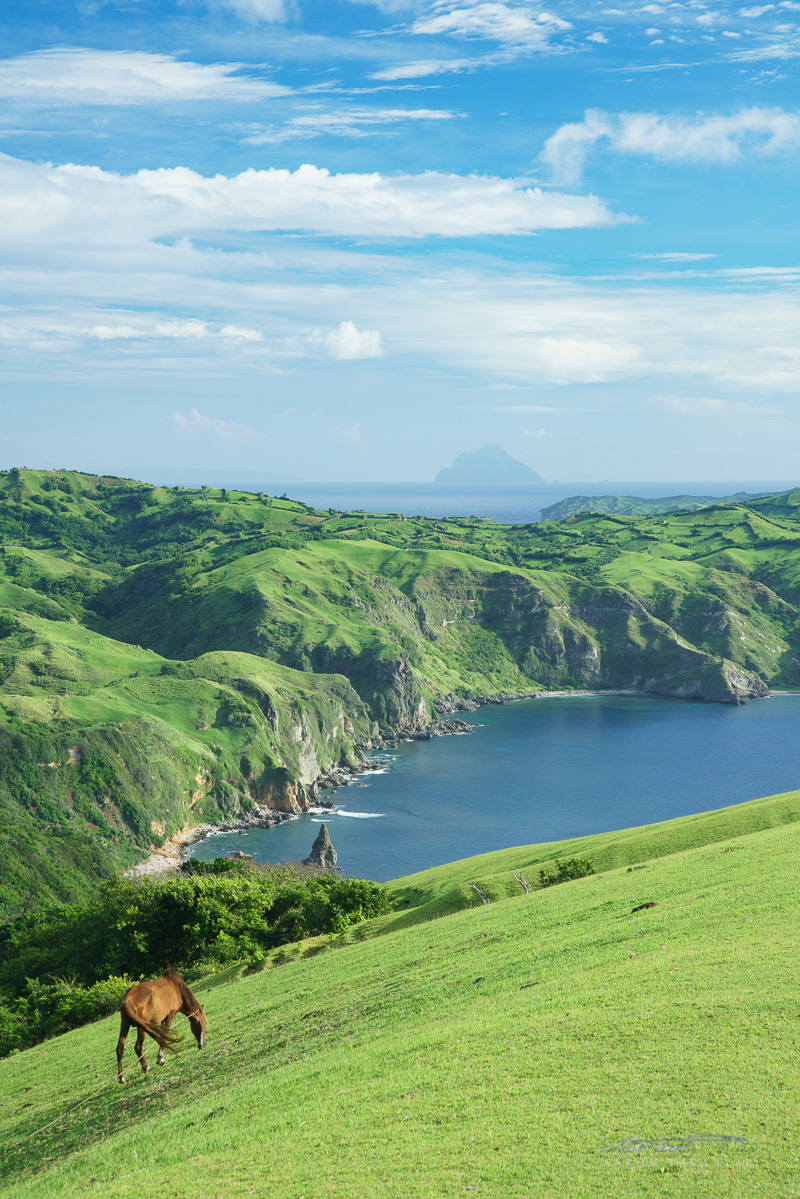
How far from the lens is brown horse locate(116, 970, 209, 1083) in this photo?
2367 cm

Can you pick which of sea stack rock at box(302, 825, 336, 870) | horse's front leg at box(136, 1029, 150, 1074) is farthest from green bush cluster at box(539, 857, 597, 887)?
sea stack rock at box(302, 825, 336, 870)

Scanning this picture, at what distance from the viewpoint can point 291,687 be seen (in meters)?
189

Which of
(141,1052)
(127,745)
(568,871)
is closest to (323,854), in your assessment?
(127,745)

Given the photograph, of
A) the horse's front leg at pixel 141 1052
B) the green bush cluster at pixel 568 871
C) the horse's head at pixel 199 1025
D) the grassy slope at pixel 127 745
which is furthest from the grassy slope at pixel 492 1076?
the grassy slope at pixel 127 745

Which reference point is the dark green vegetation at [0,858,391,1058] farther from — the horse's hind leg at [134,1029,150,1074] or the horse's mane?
the horse's mane

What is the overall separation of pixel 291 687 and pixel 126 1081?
16385cm

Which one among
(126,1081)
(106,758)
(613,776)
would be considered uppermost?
(126,1081)

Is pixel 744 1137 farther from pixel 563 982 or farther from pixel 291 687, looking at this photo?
pixel 291 687

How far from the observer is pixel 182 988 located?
25391 mm

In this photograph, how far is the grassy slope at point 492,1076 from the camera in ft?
49.6

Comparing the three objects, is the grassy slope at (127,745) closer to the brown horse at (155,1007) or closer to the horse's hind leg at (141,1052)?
the horse's hind leg at (141,1052)

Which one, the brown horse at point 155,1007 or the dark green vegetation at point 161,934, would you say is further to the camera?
the dark green vegetation at point 161,934

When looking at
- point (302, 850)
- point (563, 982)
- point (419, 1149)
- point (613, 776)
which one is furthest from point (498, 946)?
point (613, 776)

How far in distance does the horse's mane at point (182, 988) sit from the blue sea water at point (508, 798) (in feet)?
330
